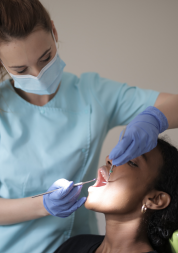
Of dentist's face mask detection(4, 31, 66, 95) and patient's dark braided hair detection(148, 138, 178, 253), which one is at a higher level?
dentist's face mask detection(4, 31, 66, 95)

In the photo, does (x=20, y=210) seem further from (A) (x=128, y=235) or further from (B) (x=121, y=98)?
(B) (x=121, y=98)

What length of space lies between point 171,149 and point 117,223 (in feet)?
1.51

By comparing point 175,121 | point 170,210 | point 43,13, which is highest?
point 43,13

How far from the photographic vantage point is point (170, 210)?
1.27 meters

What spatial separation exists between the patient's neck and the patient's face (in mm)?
59

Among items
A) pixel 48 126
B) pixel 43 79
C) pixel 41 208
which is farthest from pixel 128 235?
pixel 43 79

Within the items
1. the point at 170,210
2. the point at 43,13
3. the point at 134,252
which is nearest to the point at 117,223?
the point at 134,252

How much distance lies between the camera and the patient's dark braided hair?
126 centimetres

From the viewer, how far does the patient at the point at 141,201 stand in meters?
1.24

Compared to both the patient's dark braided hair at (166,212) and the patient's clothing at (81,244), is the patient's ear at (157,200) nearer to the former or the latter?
the patient's dark braided hair at (166,212)

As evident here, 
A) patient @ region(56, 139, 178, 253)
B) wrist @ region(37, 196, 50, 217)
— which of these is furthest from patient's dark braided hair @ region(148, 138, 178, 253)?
wrist @ region(37, 196, 50, 217)

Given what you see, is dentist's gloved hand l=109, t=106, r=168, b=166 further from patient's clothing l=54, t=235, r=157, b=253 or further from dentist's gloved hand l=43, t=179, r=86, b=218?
patient's clothing l=54, t=235, r=157, b=253

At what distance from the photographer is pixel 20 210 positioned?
1.34 meters

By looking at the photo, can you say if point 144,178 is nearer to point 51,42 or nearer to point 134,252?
point 134,252
